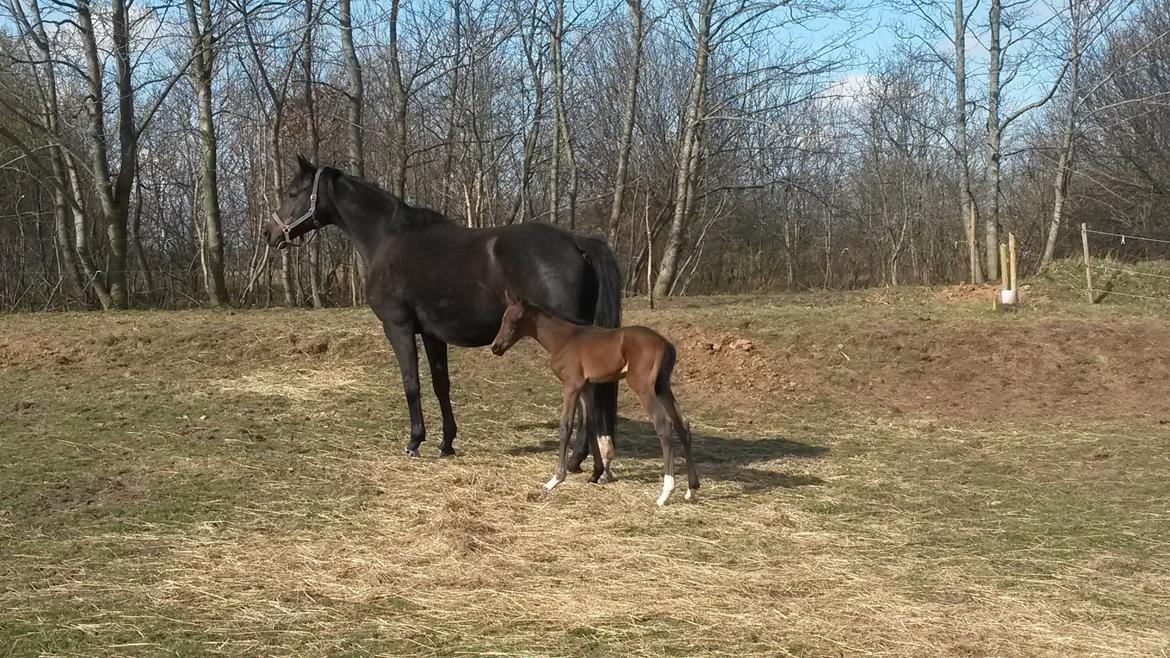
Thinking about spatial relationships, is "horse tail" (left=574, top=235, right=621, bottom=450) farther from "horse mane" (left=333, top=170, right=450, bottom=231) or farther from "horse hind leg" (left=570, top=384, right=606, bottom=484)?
"horse mane" (left=333, top=170, right=450, bottom=231)

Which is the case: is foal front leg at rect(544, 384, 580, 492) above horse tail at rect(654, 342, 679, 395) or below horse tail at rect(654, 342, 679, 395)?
below

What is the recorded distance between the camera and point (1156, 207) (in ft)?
107

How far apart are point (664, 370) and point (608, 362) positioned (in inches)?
15.2

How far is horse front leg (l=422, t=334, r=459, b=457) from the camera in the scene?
817 cm

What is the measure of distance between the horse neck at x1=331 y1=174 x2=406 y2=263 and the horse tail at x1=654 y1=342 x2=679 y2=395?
3.04 meters

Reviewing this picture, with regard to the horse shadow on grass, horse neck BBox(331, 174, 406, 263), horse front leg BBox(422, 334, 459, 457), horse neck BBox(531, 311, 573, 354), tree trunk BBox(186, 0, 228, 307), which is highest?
tree trunk BBox(186, 0, 228, 307)

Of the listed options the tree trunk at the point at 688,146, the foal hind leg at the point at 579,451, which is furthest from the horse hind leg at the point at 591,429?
the tree trunk at the point at 688,146

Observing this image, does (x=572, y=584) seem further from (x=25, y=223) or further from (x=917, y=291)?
(x=25, y=223)

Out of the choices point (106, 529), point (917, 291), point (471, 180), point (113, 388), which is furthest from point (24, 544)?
point (471, 180)

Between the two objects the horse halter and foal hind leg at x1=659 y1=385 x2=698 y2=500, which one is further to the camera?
the horse halter

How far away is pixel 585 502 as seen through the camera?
21.3 feet

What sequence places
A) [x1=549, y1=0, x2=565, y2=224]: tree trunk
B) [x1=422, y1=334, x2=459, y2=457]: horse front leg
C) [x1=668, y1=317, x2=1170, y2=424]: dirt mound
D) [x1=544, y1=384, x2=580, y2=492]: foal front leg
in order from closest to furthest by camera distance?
[x1=544, y1=384, x2=580, y2=492]: foal front leg < [x1=422, y1=334, x2=459, y2=457]: horse front leg < [x1=668, y1=317, x2=1170, y2=424]: dirt mound < [x1=549, y1=0, x2=565, y2=224]: tree trunk

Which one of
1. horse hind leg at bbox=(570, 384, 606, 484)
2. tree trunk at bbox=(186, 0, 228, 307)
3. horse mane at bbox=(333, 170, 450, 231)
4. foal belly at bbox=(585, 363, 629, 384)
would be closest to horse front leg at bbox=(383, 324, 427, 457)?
horse mane at bbox=(333, 170, 450, 231)

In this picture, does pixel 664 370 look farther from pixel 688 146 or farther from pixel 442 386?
pixel 688 146
